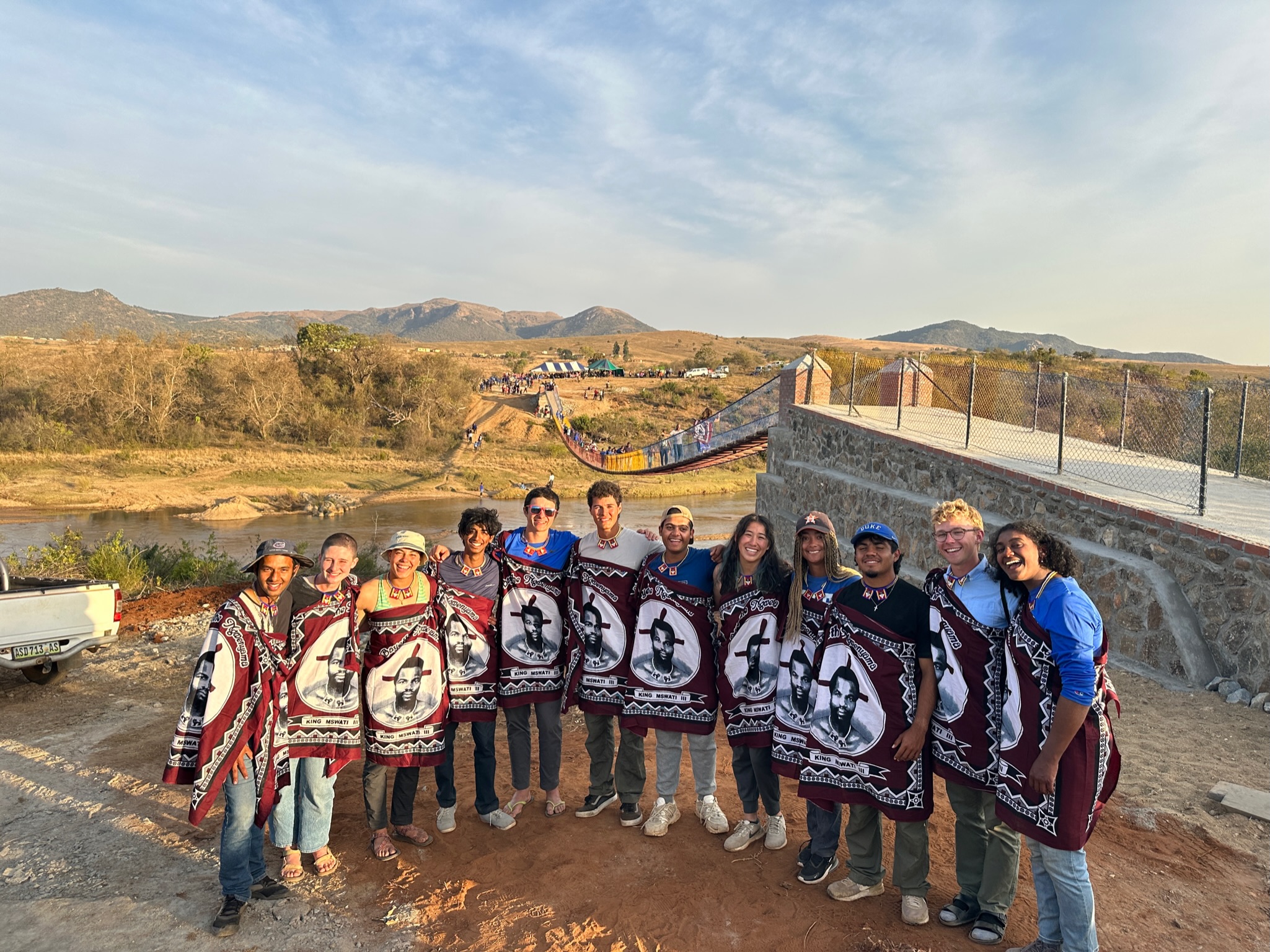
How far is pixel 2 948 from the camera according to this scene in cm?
250

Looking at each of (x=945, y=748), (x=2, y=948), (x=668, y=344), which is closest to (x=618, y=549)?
(x=945, y=748)

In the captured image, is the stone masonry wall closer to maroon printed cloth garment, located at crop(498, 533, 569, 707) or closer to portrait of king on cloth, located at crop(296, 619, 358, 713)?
maroon printed cloth garment, located at crop(498, 533, 569, 707)

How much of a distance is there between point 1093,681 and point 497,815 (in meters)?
2.32

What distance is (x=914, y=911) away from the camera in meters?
2.50

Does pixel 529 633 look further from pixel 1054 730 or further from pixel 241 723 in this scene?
pixel 1054 730

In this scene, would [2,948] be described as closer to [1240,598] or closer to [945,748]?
[945,748]

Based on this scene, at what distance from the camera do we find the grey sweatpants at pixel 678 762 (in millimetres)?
3189

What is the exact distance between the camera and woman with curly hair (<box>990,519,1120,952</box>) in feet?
7.08

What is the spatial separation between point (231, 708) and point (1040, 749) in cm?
258

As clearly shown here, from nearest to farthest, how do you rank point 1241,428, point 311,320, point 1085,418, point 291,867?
1. point 291,867
2. point 1241,428
3. point 1085,418
4. point 311,320

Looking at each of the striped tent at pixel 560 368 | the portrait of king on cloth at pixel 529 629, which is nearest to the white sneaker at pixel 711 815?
the portrait of king on cloth at pixel 529 629

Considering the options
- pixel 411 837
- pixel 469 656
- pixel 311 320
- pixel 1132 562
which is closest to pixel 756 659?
pixel 469 656

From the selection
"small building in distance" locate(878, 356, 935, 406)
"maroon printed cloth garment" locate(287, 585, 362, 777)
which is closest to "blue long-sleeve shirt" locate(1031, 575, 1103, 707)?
"maroon printed cloth garment" locate(287, 585, 362, 777)

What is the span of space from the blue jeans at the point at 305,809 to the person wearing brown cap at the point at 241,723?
0.10 metres
